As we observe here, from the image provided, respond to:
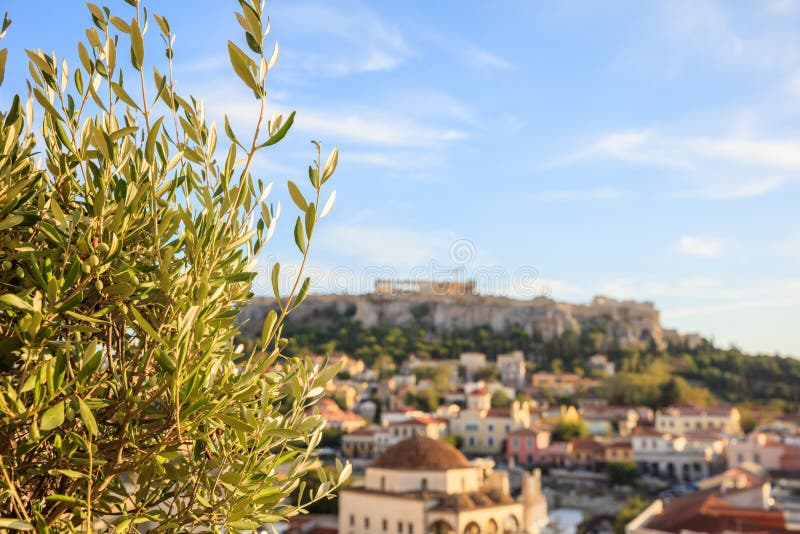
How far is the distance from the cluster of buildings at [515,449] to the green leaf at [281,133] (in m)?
19.7

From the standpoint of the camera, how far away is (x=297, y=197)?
7.40 feet

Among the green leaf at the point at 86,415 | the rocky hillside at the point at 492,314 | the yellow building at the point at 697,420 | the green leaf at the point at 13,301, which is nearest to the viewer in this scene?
the green leaf at the point at 13,301

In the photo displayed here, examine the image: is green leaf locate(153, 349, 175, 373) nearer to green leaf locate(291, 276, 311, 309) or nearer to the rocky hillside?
green leaf locate(291, 276, 311, 309)

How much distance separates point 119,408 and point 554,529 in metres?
30.8

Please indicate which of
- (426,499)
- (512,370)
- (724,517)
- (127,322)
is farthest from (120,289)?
(512,370)

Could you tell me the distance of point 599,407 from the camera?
6269 cm

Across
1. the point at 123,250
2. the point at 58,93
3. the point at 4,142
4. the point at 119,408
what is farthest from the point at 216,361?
the point at 58,93

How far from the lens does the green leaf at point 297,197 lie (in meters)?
2.25

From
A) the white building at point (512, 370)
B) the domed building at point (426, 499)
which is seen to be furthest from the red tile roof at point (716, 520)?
the white building at point (512, 370)

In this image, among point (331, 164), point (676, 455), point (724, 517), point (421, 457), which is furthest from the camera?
point (676, 455)

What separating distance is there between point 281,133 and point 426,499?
77.1ft

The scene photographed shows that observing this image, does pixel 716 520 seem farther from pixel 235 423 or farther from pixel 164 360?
pixel 164 360

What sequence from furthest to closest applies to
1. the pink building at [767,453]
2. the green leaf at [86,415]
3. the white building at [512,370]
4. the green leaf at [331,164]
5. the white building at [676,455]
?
the white building at [512,370], the white building at [676,455], the pink building at [767,453], the green leaf at [331,164], the green leaf at [86,415]

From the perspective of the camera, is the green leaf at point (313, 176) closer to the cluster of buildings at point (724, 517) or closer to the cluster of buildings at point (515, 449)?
the cluster of buildings at point (724, 517)
